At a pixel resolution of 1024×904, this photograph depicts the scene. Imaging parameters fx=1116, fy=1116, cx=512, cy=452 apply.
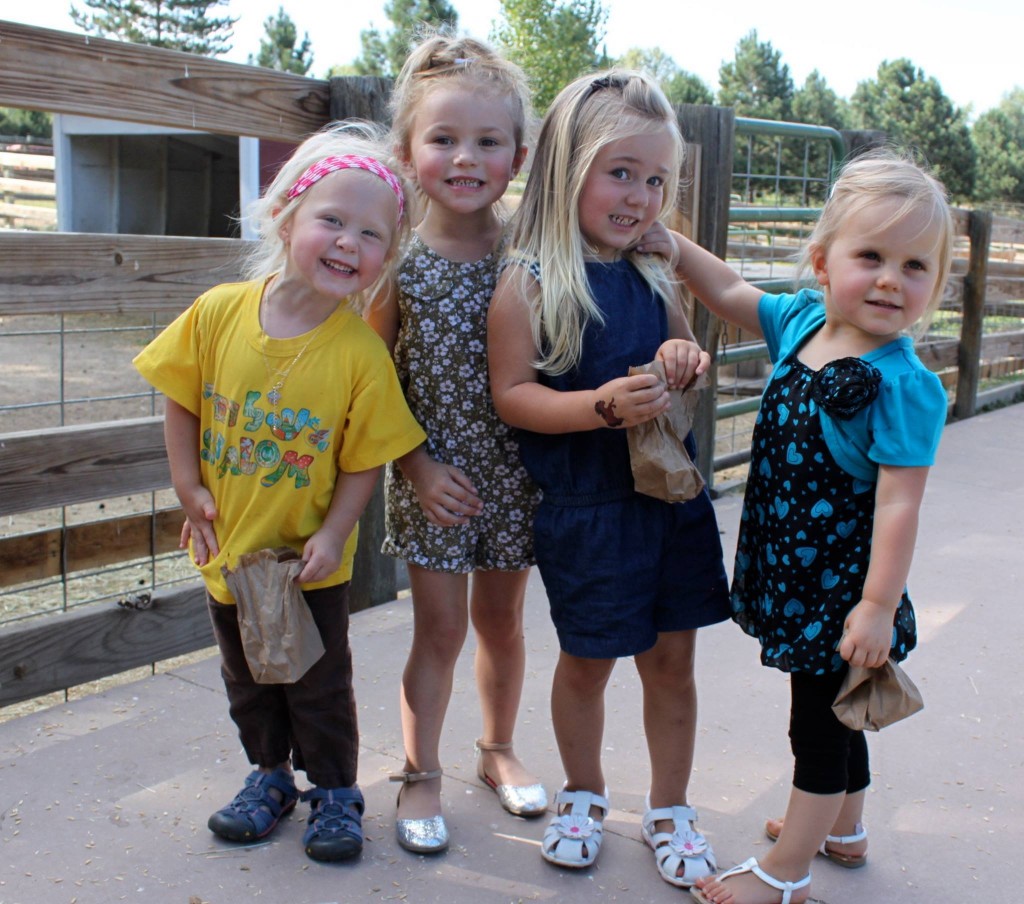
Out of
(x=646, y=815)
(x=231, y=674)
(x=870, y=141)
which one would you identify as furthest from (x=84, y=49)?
(x=870, y=141)

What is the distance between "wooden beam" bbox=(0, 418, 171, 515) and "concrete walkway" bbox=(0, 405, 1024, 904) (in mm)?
558

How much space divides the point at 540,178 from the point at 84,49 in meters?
1.38

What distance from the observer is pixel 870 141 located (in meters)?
6.09

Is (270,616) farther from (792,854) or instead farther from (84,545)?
(84,545)

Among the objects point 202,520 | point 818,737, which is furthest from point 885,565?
point 202,520

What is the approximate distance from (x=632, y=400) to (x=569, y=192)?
1.55ft

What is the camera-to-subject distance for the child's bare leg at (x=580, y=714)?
7.55ft

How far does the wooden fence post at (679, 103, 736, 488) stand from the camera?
4867mm

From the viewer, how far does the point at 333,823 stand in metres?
2.30

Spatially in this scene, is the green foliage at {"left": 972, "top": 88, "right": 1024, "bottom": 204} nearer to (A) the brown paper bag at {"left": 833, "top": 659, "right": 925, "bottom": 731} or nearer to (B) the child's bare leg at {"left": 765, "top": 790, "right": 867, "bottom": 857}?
(B) the child's bare leg at {"left": 765, "top": 790, "right": 867, "bottom": 857}

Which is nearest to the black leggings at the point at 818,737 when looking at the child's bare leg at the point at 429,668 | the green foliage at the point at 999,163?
the child's bare leg at the point at 429,668

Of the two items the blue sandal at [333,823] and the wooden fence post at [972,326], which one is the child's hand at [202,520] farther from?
the wooden fence post at [972,326]

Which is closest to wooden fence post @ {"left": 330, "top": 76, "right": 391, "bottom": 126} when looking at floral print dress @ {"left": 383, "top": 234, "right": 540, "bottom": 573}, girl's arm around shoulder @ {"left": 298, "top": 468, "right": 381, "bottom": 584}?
floral print dress @ {"left": 383, "top": 234, "right": 540, "bottom": 573}

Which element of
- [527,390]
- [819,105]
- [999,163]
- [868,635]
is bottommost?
[868,635]
